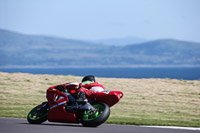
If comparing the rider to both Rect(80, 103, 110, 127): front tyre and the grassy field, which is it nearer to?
Rect(80, 103, 110, 127): front tyre

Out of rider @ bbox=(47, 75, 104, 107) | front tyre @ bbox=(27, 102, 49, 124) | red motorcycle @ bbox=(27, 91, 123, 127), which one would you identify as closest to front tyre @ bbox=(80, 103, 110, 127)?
red motorcycle @ bbox=(27, 91, 123, 127)

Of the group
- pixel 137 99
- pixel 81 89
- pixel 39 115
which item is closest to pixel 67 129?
pixel 81 89

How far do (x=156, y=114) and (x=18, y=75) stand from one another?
610 inches

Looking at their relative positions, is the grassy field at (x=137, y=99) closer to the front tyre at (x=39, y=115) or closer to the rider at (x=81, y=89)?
the rider at (x=81, y=89)

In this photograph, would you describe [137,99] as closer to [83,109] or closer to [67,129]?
[83,109]

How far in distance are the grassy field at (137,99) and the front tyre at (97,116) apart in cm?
196

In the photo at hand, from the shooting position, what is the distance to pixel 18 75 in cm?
2866

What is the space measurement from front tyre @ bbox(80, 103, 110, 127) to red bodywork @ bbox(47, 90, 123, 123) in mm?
218

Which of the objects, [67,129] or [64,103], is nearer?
[67,129]

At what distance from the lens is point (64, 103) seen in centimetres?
1075

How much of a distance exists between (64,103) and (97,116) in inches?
38.6

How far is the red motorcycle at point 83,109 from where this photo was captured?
33.9 ft

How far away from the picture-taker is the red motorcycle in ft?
33.9

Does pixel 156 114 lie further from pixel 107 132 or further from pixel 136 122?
pixel 107 132
